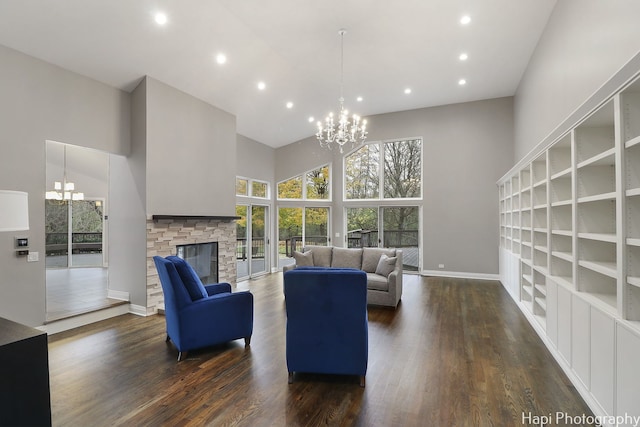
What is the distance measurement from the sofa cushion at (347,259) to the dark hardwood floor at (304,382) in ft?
5.66

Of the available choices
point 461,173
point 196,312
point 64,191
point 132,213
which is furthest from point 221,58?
point 461,173

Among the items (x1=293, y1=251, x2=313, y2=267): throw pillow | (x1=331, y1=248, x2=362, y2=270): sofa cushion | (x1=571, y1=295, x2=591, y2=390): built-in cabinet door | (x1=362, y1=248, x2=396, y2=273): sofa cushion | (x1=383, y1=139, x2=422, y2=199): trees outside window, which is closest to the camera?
(x1=571, y1=295, x2=591, y2=390): built-in cabinet door

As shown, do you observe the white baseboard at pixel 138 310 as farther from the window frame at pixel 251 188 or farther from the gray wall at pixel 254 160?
the gray wall at pixel 254 160

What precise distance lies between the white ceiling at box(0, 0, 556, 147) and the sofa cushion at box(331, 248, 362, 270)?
3.51 metres

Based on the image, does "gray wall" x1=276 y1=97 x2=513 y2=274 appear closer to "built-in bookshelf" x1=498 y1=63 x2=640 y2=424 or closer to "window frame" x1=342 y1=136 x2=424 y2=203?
"window frame" x1=342 y1=136 x2=424 y2=203

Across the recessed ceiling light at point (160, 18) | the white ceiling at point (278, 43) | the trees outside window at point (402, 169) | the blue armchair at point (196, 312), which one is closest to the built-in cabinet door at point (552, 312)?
the blue armchair at point (196, 312)

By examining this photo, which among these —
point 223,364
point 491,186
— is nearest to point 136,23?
point 223,364

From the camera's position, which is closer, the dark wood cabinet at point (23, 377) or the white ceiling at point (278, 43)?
the dark wood cabinet at point (23, 377)

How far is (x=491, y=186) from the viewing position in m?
7.80

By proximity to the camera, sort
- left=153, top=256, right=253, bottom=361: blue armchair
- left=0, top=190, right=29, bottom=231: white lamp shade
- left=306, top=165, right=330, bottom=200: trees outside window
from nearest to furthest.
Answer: left=0, top=190, right=29, bottom=231: white lamp shade, left=153, top=256, right=253, bottom=361: blue armchair, left=306, top=165, right=330, bottom=200: trees outside window

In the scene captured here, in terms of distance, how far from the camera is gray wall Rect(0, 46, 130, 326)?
12.3ft

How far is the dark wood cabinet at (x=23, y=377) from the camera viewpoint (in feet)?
5.39

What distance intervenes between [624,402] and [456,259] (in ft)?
20.4

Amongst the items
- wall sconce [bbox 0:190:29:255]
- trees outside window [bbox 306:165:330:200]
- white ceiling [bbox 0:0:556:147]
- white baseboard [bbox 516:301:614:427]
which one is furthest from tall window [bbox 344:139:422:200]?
wall sconce [bbox 0:190:29:255]
